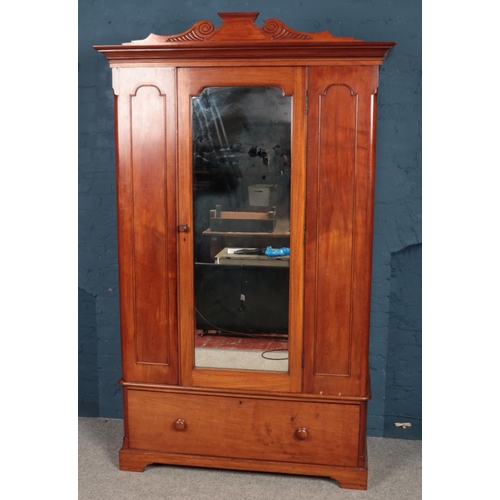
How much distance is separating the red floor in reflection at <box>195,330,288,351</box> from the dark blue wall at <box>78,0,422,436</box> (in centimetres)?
75

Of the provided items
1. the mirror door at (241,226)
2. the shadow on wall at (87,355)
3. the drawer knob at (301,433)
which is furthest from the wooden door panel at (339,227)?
the shadow on wall at (87,355)

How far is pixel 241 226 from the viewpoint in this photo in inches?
111

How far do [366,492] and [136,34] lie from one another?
8.23 feet

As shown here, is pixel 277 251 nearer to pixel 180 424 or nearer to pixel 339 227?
pixel 339 227

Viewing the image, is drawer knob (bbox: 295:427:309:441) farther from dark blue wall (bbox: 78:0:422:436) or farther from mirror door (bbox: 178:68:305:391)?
dark blue wall (bbox: 78:0:422:436)

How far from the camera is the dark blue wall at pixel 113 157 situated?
10.5ft

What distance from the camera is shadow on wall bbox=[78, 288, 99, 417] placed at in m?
3.63

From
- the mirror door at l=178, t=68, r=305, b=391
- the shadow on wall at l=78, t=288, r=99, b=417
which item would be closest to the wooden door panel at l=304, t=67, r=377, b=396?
the mirror door at l=178, t=68, r=305, b=391

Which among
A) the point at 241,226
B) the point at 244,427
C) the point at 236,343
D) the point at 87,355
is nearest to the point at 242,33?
the point at 241,226

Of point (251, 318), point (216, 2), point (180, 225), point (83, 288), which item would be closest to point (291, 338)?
point (251, 318)

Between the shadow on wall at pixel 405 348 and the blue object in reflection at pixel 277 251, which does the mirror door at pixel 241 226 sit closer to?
the blue object in reflection at pixel 277 251

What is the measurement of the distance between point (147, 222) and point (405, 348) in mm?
1536

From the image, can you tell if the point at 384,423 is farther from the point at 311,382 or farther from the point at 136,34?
the point at 136,34

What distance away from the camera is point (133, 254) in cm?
295
